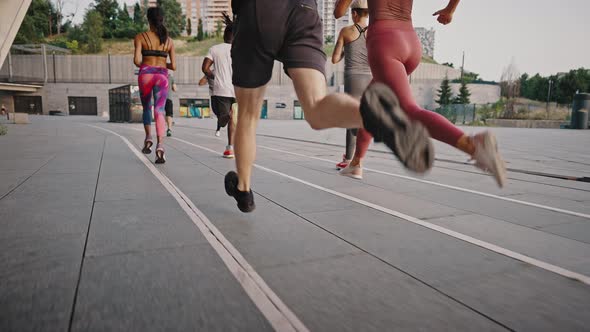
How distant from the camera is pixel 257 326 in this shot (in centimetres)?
123

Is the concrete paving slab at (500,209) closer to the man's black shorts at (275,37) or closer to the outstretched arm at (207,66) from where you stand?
the man's black shorts at (275,37)

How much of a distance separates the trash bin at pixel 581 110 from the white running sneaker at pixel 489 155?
29000 mm

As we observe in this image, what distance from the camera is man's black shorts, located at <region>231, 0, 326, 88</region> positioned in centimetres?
216

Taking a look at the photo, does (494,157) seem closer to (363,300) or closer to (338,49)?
(363,300)

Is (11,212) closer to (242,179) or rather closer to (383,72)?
(242,179)

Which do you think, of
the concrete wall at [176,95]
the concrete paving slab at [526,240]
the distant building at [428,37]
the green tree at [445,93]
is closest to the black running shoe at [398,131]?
the concrete paving slab at [526,240]

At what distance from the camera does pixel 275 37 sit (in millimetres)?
2178

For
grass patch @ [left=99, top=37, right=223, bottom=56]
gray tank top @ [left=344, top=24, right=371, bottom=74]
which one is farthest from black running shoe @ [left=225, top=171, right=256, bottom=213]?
grass patch @ [left=99, top=37, right=223, bottom=56]

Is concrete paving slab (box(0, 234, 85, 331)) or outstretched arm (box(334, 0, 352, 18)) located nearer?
concrete paving slab (box(0, 234, 85, 331))

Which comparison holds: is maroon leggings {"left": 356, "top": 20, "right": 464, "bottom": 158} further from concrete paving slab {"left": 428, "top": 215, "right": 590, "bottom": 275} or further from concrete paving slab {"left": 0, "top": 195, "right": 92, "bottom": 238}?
concrete paving slab {"left": 0, "top": 195, "right": 92, "bottom": 238}

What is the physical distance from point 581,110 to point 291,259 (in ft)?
98.5

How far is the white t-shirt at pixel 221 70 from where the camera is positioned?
20.4 ft

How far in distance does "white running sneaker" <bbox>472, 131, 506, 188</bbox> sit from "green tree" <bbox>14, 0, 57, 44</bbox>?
278 feet

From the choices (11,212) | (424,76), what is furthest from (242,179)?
(424,76)
